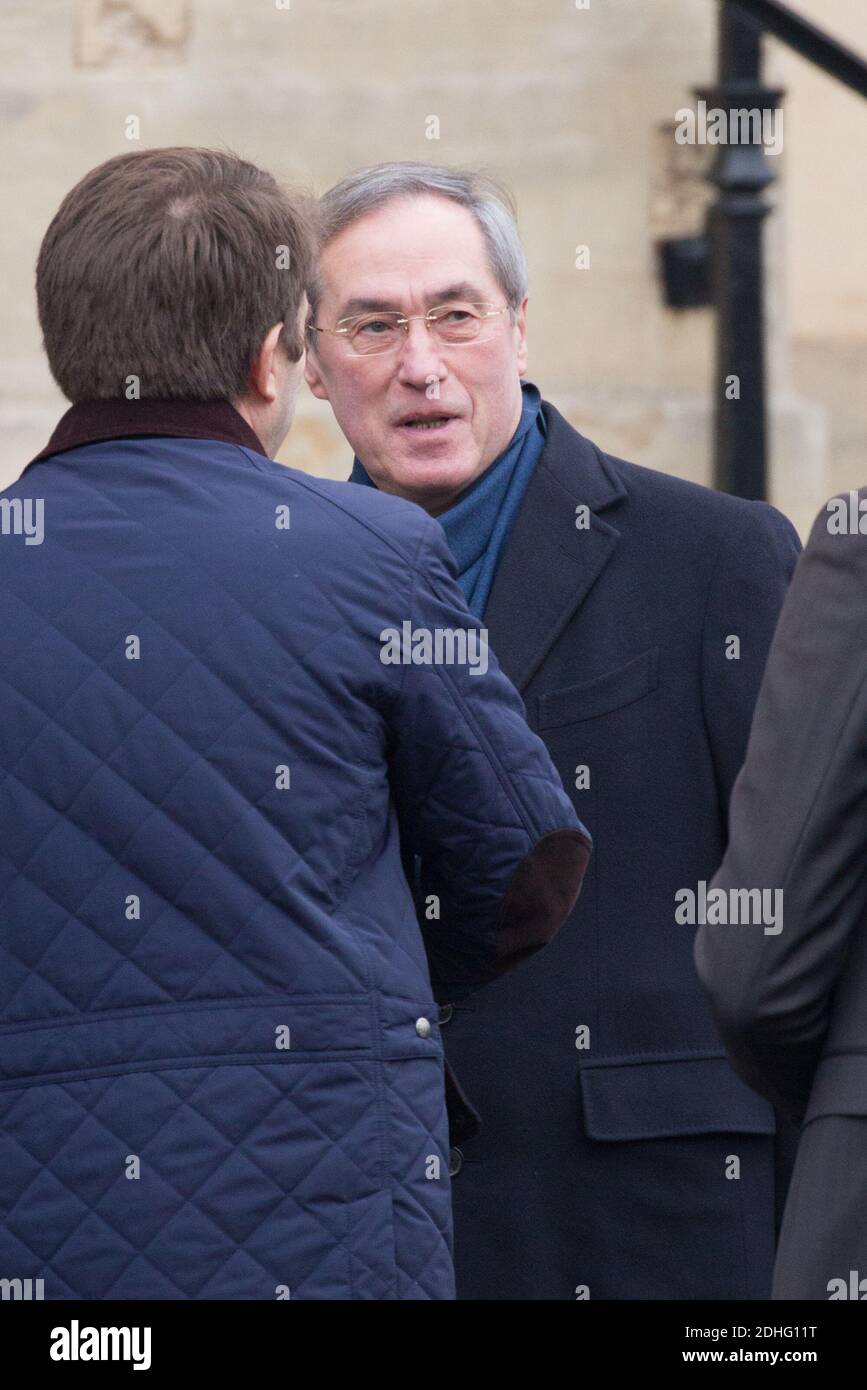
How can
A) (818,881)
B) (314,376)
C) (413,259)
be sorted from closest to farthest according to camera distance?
1. (818,881)
2. (413,259)
3. (314,376)

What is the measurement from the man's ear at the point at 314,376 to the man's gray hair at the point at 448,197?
178mm

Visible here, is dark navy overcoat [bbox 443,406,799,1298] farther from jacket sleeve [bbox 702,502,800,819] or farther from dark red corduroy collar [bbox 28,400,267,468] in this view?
dark red corduroy collar [bbox 28,400,267,468]

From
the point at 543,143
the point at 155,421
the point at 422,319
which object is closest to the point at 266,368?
the point at 155,421

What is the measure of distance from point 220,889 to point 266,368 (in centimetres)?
55

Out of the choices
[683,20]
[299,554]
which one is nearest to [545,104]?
[683,20]

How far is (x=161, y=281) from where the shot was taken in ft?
7.70

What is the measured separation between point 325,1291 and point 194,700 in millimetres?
553

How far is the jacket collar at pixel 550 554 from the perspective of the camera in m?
3.14

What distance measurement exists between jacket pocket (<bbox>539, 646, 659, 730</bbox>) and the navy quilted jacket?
0.77 m

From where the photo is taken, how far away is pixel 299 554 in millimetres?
2277

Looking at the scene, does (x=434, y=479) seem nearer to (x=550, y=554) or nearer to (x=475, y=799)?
(x=550, y=554)

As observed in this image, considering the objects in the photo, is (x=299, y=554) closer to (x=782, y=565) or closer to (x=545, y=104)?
(x=782, y=565)

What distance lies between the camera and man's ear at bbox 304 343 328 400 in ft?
11.5

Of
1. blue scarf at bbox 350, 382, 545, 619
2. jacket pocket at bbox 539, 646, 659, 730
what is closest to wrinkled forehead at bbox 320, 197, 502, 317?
blue scarf at bbox 350, 382, 545, 619
